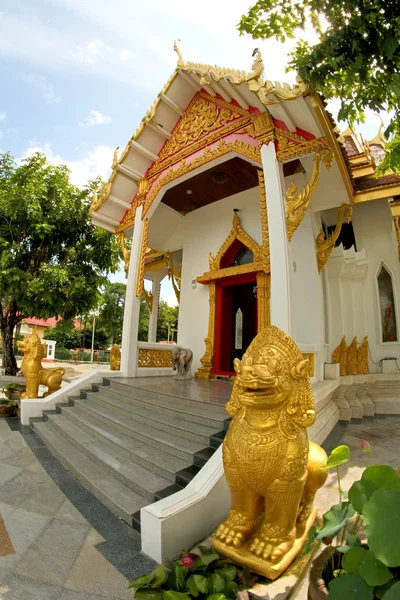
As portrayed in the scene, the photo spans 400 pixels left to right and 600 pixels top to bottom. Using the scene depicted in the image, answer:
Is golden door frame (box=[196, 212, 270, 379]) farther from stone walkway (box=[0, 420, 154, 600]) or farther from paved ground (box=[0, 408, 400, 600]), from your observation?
stone walkway (box=[0, 420, 154, 600])

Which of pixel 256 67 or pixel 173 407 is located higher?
pixel 256 67

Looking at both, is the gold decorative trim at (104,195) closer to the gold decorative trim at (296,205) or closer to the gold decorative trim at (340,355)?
the gold decorative trim at (296,205)

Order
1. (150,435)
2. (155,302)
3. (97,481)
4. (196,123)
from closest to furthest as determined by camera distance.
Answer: (97,481)
(150,435)
(196,123)
(155,302)

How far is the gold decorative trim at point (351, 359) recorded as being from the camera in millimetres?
6098

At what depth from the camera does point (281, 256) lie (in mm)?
3740

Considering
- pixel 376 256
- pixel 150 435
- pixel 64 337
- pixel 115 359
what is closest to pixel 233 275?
pixel 115 359

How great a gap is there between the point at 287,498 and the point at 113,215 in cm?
642

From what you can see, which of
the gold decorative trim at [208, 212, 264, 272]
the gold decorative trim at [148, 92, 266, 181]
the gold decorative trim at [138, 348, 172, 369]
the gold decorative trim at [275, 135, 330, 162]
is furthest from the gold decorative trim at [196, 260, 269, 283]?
the gold decorative trim at [148, 92, 266, 181]

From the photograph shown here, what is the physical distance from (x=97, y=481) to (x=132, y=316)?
11.6 feet

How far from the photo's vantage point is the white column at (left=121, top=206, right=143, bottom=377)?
5.82m

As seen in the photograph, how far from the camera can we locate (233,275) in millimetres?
6168

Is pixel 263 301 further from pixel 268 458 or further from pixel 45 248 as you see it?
pixel 45 248

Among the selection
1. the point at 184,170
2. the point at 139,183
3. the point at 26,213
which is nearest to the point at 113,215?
the point at 139,183

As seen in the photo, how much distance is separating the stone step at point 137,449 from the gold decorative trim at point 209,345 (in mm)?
2559
